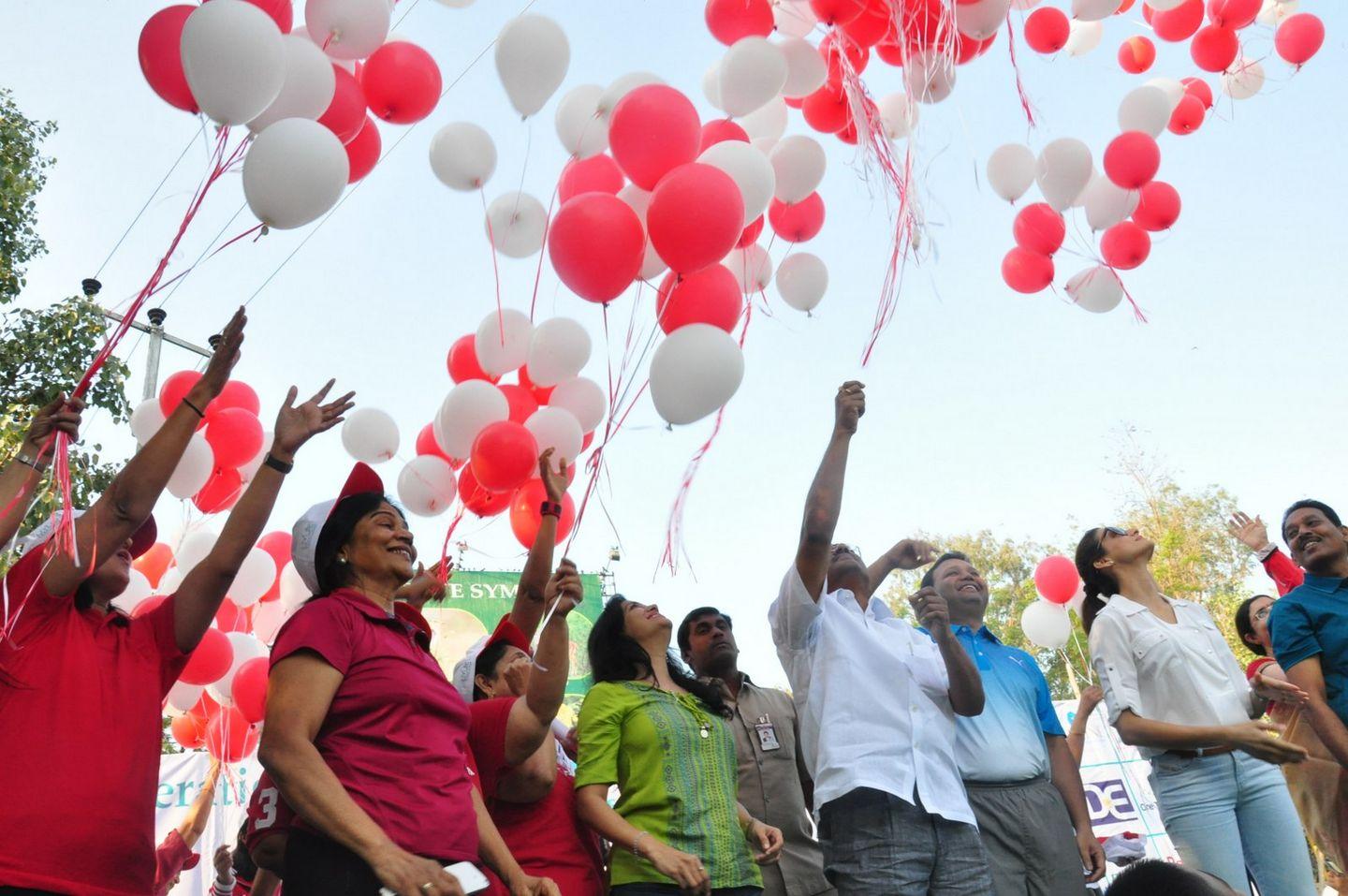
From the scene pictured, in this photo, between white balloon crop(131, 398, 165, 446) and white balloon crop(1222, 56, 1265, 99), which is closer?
white balloon crop(131, 398, 165, 446)

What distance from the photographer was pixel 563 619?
2219mm

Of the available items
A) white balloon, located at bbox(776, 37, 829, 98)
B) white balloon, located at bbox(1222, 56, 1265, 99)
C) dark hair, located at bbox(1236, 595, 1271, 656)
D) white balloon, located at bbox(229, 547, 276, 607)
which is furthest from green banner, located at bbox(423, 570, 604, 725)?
white balloon, located at bbox(776, 37, 829, 98)

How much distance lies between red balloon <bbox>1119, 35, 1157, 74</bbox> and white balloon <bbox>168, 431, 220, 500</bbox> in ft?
13.8

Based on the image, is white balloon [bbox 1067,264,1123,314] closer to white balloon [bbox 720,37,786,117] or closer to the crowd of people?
the crowd of people

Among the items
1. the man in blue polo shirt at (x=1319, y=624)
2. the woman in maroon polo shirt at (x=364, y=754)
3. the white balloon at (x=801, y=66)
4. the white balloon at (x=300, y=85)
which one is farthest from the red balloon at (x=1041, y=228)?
the woman in maroon polo shirt at (x=364, y=754)

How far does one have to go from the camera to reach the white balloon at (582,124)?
3430 millimetres

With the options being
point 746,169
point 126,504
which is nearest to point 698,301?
point 746,169

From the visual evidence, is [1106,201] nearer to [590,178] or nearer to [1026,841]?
[590,178]

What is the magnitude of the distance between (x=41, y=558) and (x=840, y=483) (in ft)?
5.64

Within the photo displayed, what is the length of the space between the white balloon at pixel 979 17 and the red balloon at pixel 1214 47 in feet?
5.61

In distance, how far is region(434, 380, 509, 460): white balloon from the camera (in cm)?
353

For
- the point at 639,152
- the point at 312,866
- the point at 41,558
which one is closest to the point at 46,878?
the point at 312,866

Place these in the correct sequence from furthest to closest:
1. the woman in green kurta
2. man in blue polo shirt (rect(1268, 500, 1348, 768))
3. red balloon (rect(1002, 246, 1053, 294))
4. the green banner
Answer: the green banner
red balloon (rect(1002, 246, 1053, 294))
man in blue polo shirt (rect(1268, 500, 1348, 768))
the woman in green kurta

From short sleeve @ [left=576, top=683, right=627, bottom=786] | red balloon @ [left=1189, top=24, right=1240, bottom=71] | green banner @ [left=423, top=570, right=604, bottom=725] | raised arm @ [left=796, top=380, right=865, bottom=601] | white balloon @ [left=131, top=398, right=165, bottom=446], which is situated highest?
green banner @ [left=423, top=570, right=604, bottom=725]
